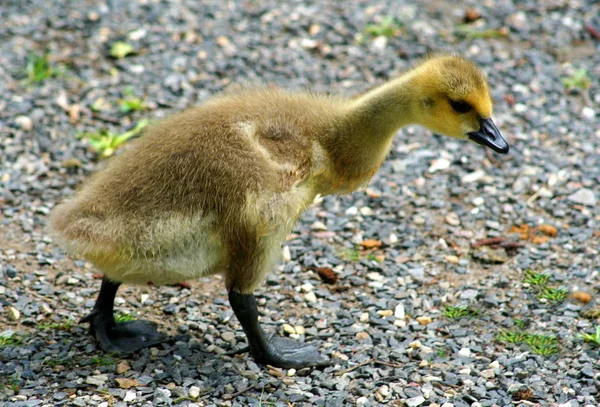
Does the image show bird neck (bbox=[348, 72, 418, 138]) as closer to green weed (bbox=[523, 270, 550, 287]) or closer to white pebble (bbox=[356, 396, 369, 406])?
white pebble (bbox=[356, 396, 369, 406])

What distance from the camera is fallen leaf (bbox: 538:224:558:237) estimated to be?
5660 millimetres

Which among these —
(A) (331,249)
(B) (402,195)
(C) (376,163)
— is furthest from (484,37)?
(C) (376,163)

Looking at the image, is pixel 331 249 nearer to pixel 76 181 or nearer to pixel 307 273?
pixel 307 273

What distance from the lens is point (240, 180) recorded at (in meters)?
3.95

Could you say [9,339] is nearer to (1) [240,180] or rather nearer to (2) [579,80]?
(1) [240,180]

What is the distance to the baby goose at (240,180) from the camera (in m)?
3.98

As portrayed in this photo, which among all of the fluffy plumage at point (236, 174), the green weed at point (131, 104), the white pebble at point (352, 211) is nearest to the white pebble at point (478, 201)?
the white pebble at point (352, 211)

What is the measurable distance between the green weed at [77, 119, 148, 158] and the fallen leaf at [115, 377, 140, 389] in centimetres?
245

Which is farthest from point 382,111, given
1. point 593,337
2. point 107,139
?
point 107,139

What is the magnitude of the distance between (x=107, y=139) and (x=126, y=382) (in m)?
2.68

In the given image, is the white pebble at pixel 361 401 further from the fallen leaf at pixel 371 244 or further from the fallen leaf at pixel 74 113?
the fallen leaf at pixel 74 113

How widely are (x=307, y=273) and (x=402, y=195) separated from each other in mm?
1134

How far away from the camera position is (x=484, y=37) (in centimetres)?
786

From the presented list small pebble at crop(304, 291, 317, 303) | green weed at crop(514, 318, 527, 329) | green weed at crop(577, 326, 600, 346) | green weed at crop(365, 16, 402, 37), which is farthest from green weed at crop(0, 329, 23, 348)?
green weed at crop(365, 16, 402, 37)
